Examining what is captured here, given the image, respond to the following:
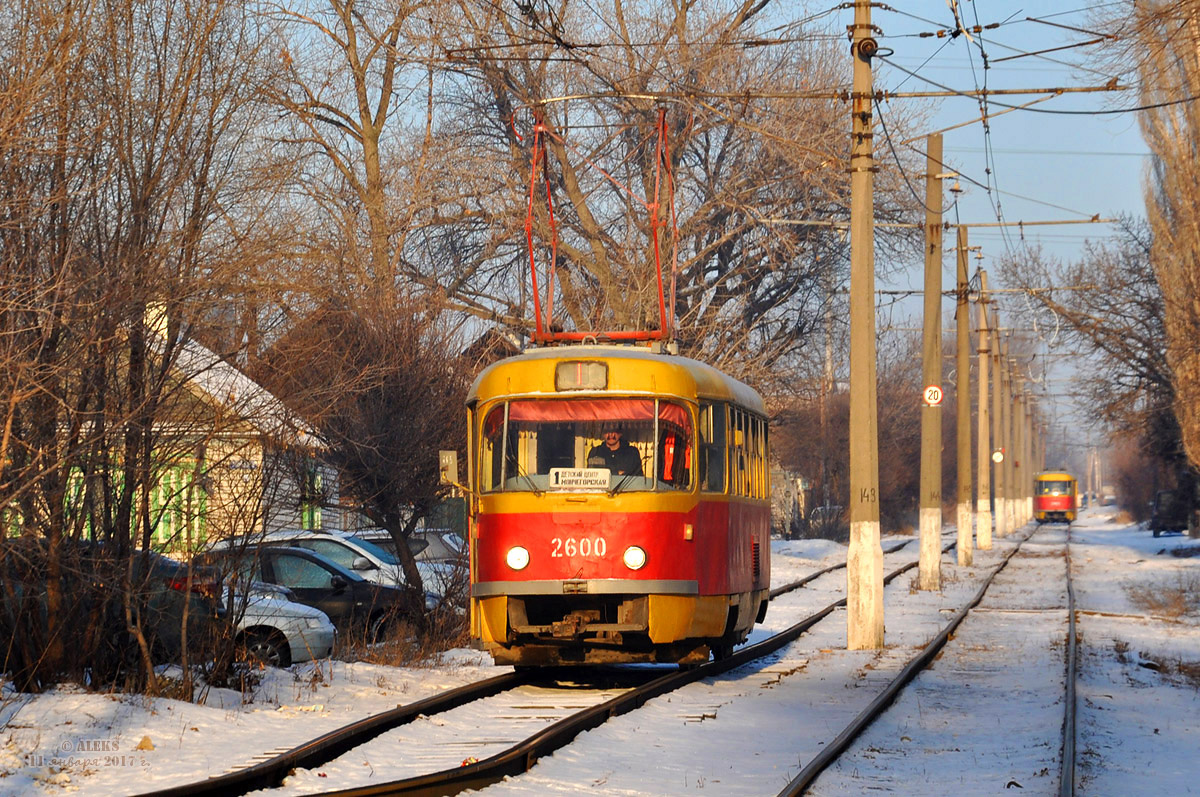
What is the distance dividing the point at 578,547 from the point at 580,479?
58 centimetres

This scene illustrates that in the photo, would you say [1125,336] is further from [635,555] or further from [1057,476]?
[1057,476]

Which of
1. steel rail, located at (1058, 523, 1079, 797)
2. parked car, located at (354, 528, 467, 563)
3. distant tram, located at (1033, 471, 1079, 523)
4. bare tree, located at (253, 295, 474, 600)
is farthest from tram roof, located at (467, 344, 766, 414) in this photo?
distant tram, located at (1033, 471, 1079, 523)

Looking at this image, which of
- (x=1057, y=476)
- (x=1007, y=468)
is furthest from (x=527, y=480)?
(x=1057, y=476)

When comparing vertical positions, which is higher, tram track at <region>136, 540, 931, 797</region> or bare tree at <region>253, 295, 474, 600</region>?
bare tree at <region>253, 295, 474, 600</region>

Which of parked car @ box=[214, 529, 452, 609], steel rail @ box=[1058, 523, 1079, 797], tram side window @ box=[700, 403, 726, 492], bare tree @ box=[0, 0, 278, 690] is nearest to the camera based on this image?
steel rail @ box=[1058, 523, 1079, 797]

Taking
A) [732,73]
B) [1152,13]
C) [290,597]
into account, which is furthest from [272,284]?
[732,73]

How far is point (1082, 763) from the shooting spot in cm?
999

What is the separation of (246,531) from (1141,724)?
7317mm

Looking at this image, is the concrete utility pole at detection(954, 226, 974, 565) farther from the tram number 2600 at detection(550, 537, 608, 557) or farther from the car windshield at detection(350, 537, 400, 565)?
the tram number 2600 at detection(550, 537, 608, 557)

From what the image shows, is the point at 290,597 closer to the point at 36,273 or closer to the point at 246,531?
the point at 246,531

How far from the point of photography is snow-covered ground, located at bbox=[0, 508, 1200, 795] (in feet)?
30.1

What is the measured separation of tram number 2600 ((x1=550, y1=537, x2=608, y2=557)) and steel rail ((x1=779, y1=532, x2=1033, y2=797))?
8.28 ft

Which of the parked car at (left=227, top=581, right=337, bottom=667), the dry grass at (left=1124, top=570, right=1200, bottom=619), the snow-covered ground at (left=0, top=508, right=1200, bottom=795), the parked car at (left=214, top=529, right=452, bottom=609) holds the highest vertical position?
the parked car at (left=214, top=529, right=452, bottom=609)

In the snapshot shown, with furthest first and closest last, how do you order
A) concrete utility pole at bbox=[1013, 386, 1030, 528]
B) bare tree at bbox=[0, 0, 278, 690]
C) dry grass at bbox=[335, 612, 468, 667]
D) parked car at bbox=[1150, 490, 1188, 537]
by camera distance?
concrete utility pole at bbox=[1013, 386, 1030, 528], parked car at bbox=[1150, 490, 1188, 537], dry grass at bbox=[335, 612, 468, 667], bare tree at bbox=[0, 0, 278, 690]
